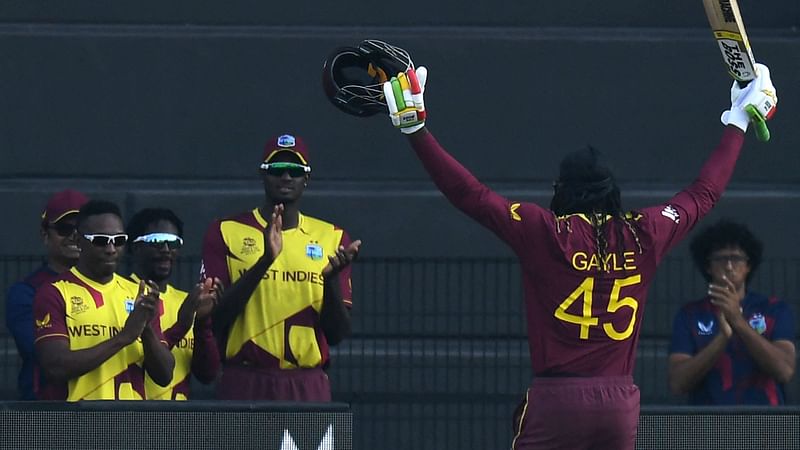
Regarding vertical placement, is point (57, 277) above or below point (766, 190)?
below

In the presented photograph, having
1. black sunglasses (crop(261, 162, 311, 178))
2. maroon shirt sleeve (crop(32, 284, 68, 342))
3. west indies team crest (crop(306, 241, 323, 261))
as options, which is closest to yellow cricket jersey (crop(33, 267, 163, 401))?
maroon shirt sleeve (crop(32, 284, 68, 342))

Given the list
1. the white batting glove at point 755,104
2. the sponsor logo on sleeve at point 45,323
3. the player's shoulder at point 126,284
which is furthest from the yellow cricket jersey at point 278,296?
the white batting glove at point 755,104

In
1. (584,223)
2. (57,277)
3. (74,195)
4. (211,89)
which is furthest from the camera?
(211,89)

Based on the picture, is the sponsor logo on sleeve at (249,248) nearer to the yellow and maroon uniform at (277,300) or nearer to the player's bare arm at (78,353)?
the yellow and maroon uniform at (277,300)

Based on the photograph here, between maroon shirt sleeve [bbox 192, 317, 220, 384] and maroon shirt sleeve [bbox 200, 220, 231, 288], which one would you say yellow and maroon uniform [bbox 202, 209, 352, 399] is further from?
maroon shirt sleeve [bbox 192, 317, 220, 384]

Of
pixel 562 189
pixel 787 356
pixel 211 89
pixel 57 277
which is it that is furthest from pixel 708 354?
pixel 211 89

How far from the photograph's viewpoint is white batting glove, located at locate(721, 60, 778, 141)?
6412 mm

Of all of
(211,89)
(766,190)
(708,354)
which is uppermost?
(211,89)

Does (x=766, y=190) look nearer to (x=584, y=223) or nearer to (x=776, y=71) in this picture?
(x=776, y=71)

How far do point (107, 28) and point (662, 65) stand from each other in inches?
150

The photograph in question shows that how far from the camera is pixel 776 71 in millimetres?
11375

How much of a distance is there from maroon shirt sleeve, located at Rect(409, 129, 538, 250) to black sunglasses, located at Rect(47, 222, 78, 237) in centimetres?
239

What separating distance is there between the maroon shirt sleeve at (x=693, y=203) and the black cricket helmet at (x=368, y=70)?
1091mm

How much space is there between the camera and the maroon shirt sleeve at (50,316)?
7.18 m
